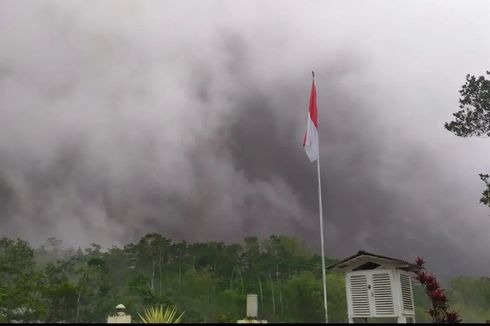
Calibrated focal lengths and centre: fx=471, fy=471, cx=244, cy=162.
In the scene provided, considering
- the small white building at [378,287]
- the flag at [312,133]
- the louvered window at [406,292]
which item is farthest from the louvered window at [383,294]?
the flag at [312,133]

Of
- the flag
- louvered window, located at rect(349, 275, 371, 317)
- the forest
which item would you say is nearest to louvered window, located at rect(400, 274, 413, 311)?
louvered window, located at rect(349, 275, 371, 317)

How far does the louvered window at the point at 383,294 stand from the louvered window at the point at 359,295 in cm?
36

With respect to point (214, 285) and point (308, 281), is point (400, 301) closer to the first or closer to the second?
point (308, 281)

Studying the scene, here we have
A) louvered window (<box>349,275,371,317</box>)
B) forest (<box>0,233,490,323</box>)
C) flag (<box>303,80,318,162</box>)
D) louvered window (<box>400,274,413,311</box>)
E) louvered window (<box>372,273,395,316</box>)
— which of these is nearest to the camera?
louvered window (<box>372,273,395,316</box>)

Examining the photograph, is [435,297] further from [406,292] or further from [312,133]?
[312,133]

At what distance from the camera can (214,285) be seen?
110688 millimetres

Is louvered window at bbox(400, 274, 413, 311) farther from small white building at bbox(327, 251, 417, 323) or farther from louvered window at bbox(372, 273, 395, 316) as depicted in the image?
louvered window at bbox(372, 273, 395, 316)

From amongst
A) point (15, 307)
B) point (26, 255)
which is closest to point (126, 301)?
point (15, 307)

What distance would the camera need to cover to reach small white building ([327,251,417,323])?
17906 millimetres

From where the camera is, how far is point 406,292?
60.8 ft

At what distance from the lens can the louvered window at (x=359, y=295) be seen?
722 inches

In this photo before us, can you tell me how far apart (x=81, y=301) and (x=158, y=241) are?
179ft

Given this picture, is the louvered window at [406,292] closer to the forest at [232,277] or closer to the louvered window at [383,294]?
the louvered window at [383,294]

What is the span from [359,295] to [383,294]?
0.96 metres
